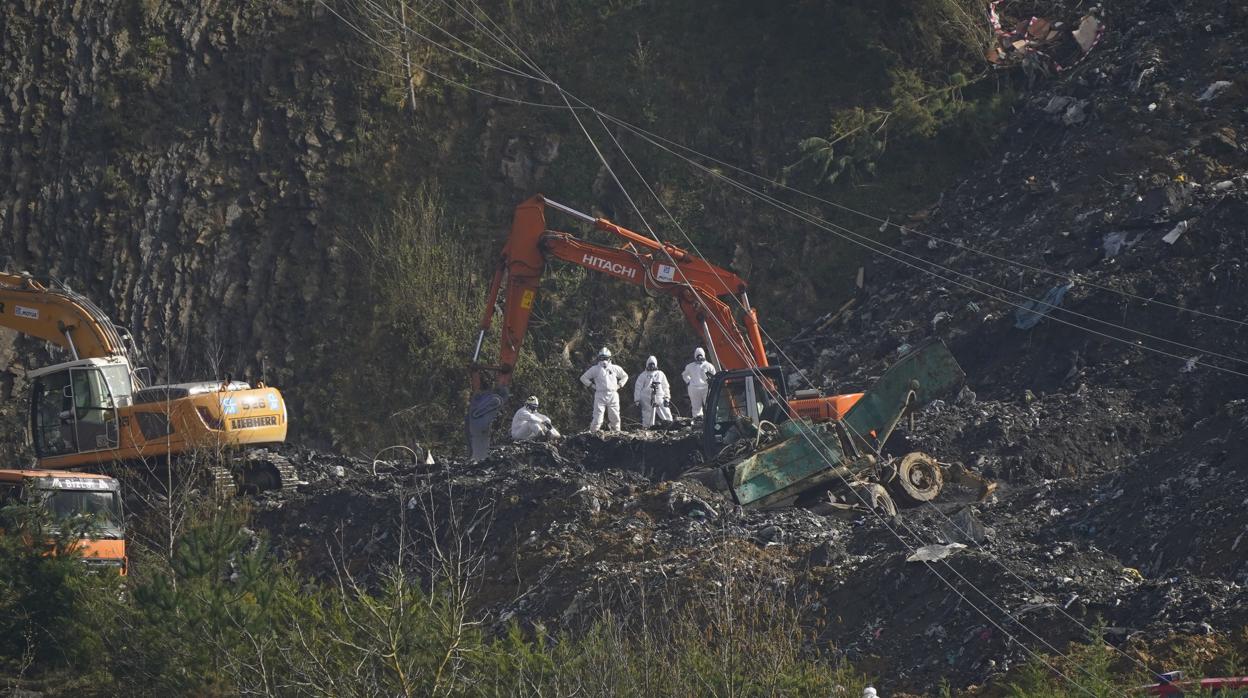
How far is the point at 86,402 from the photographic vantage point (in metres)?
20.8

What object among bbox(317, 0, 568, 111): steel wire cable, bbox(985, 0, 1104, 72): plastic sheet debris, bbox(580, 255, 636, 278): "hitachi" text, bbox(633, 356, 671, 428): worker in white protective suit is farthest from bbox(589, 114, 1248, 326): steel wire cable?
bbox(580, 255, 636, 278): "hitachi" text

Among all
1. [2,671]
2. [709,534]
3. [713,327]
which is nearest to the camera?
[2,671]

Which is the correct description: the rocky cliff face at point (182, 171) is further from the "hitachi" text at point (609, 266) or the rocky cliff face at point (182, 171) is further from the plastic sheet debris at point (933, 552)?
the plastic sheet debris at point (933, 552)

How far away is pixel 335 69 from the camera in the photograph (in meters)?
30.9

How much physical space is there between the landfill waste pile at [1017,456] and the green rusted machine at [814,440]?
34 centimetres

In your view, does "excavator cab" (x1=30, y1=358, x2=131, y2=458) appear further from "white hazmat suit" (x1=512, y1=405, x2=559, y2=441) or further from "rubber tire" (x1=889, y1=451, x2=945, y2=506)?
"rubber tire" (x1=889, y1=451, x2=945, y2=506)

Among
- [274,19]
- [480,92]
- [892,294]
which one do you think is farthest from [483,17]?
[892,294]

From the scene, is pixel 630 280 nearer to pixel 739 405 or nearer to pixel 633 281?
pixel 633 281

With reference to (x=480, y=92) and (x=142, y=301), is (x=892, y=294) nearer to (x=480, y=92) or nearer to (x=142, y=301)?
(x=480, y=92)

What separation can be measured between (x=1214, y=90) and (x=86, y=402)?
16718 millimetres

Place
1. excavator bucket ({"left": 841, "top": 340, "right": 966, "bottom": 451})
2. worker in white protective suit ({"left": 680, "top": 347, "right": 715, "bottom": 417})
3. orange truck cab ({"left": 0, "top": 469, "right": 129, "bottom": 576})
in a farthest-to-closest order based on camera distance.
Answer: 1. worker in white protective suit ({"left": 680, "top": 347, "right": 715, "bottom": 417})
2. excavator bucket ({"left": 841, "top": 340, "right": 966, "bottom": 451})
3. orange truck cab ({"left": 0, "top": 469, "right": 129, "bottom": 576})

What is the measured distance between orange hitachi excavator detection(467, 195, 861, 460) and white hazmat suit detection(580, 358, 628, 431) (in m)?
1.99

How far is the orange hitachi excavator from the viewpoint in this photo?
22.5 metres

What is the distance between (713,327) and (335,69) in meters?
11.4
